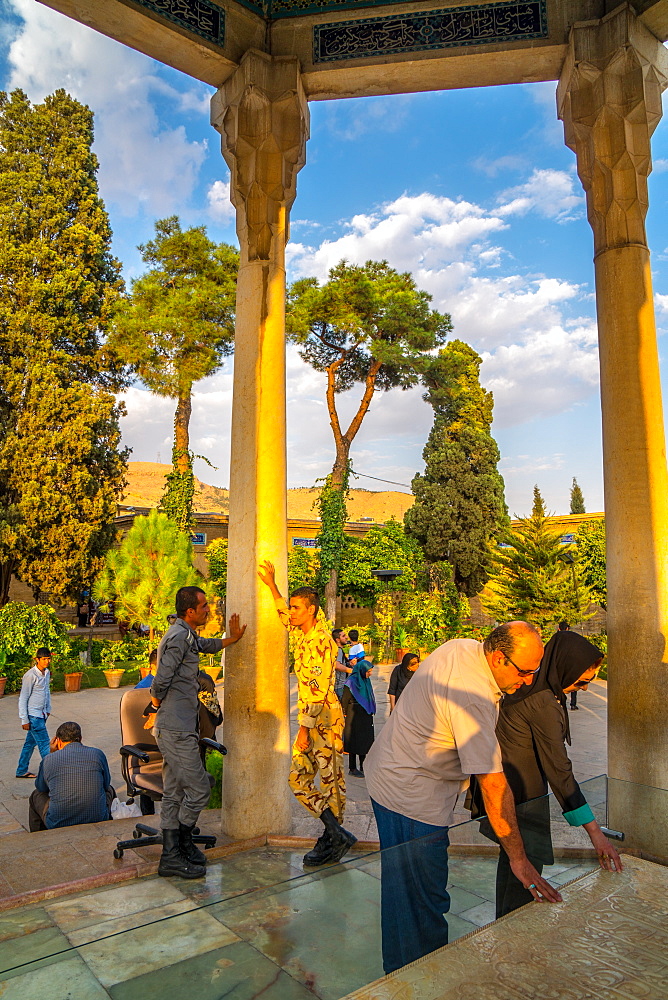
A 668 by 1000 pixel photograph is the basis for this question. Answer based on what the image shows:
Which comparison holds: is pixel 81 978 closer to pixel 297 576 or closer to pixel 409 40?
pixel 409 40

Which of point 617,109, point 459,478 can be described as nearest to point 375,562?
point 459,478

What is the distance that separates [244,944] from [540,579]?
15.4 m

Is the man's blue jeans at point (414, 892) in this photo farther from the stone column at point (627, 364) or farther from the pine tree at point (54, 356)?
the pine tree at point (54, 356)

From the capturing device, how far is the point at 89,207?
19094mm

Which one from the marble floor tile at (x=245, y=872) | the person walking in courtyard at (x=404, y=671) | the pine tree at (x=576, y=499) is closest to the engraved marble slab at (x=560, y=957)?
the marble floor tile at (x=245, y=872)

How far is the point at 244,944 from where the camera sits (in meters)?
2.28

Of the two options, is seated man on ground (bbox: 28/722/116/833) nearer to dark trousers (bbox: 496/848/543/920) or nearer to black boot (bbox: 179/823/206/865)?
black boot (bbox: 179/823/206/865)

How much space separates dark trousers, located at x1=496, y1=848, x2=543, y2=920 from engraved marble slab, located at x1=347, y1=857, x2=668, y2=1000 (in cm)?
4

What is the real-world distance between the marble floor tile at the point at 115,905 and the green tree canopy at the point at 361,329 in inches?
767

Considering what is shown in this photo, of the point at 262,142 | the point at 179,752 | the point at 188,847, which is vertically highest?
the point at 262,142

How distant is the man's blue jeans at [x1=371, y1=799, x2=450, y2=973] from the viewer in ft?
8.02

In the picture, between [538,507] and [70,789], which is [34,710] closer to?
[70,789]

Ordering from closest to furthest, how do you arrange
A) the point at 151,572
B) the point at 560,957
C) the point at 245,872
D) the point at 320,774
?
the point at 560,957, the point at 245,872, the point at 320,774, the point at 151,572

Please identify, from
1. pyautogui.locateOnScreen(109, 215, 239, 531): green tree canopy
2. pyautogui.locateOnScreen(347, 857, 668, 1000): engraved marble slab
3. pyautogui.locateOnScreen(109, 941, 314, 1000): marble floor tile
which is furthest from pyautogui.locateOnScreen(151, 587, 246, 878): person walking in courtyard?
pyautogui.locateOnScreen(109, 215, 239, 531): green tree canopy
